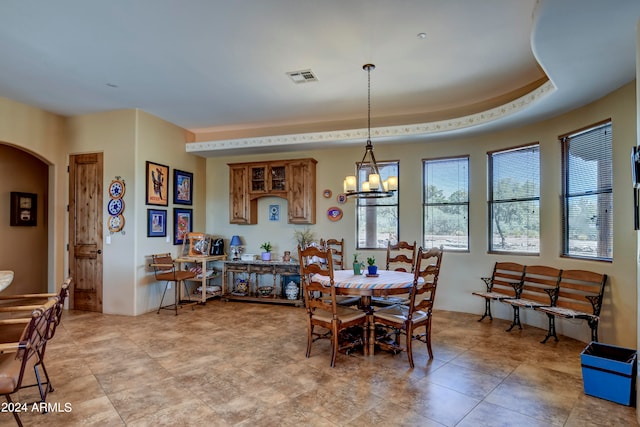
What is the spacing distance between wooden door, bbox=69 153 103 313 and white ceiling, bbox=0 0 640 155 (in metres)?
0.95

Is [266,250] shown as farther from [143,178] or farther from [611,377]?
[611,377]

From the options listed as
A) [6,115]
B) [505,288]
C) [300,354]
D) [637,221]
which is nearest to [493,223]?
[505,288]

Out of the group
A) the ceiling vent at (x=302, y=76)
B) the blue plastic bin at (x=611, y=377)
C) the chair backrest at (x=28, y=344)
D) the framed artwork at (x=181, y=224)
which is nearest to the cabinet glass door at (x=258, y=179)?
the framed artwork at (x=181, y=224)

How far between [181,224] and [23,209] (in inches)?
118

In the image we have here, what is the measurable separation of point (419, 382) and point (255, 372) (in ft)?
4.91

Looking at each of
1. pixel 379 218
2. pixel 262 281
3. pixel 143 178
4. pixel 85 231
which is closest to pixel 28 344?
pixel 143 178

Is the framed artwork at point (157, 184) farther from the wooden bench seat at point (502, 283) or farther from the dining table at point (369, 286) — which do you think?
the wooden bench seat at point (502, 283)

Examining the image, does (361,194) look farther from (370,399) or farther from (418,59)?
(370,399)

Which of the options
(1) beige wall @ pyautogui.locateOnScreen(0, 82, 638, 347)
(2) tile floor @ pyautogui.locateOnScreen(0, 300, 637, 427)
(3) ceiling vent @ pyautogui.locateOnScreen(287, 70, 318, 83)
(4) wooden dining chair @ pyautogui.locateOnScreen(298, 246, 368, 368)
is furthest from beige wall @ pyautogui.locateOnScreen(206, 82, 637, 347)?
(4) wooden dining chair @ pyautogui.locateOnScreen(298, 246, 368, 368)

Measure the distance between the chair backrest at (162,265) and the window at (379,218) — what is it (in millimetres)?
3168

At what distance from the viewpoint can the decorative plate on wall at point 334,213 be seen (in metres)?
6.31

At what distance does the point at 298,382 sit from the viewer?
3061mm

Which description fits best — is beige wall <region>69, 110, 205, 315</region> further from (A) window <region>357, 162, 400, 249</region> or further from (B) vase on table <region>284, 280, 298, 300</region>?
(A) window <region>357, 162, 400, 249</region>

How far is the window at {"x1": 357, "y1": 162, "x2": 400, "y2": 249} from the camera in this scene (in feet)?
19.9
